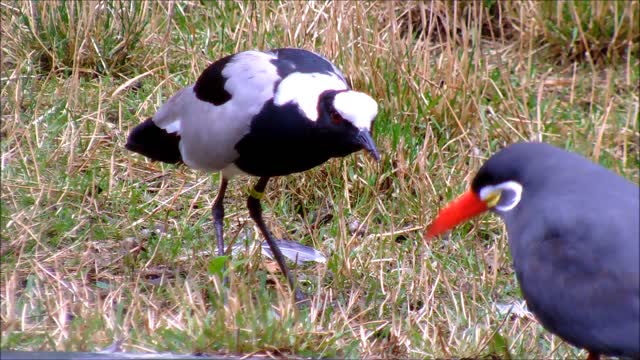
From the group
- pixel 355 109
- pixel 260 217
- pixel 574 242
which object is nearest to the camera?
pixel 574 242

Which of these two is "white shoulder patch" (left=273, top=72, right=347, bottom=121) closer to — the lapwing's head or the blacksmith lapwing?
the lapwing's head

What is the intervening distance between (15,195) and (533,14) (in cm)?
340

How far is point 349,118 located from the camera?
4.07 metres

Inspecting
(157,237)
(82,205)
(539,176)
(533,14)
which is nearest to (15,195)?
(82,205)

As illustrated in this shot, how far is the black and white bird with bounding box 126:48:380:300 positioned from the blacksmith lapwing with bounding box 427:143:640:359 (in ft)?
2.78

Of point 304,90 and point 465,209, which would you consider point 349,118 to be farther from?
point 465,209

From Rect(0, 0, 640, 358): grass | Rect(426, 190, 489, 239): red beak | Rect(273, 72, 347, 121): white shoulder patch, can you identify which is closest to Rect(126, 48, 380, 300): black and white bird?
Rect(273, 72, 347, 121): white shoulder patch

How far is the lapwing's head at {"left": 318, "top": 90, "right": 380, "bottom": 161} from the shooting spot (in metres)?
4.07

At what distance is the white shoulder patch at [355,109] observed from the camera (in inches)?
160

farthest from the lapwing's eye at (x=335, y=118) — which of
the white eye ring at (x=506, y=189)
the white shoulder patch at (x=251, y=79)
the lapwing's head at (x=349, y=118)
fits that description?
the white eye ring at (x=506, y=189)

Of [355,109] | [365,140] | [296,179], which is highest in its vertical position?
[355,109]

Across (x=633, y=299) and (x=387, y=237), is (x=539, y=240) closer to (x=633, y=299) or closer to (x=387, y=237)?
(x=633, y=299)

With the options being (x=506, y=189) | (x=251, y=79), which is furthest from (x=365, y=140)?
(x=506, y=189)

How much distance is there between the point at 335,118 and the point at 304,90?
0.59 feet
